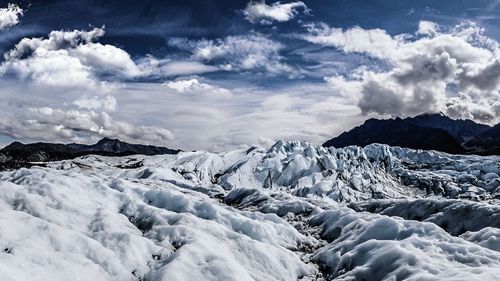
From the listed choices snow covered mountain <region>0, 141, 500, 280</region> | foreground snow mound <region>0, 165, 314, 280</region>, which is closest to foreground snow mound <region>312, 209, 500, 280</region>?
snow covered mountain <region>0, 141, 500, 280</region>

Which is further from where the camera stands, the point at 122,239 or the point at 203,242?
the point at 203,242

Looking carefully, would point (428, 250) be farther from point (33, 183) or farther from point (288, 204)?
point (33, 183)

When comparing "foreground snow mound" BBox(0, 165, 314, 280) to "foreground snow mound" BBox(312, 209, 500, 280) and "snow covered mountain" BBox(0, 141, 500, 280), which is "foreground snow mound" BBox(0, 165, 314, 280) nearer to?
"snow covered mountain" BBox(0, 141, 500, 280)

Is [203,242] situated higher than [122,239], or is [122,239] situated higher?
[203,242]

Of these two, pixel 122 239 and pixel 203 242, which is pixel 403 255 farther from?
pixel 122 239

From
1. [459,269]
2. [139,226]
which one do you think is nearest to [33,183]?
[139,226]

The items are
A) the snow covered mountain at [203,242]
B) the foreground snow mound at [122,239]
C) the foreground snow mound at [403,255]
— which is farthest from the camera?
the foreground snow mound at [403,255]

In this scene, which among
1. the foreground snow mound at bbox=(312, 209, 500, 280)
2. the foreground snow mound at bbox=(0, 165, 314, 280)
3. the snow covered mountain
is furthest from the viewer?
the foreground snow mound at bbox=(312, 209, 500, 280)

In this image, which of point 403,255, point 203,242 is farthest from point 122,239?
point 403,255

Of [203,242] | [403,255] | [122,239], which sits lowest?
[122,239]

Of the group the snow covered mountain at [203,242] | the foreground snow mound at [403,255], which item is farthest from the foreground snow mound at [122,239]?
the foreground snow mound at [403,255]

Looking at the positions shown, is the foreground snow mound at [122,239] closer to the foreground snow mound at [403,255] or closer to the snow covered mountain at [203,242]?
the snow covered mountain at [203,242]
